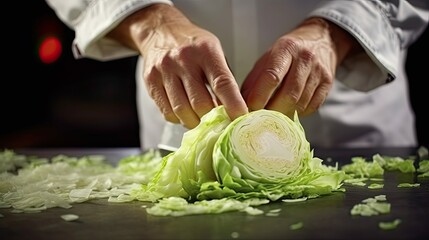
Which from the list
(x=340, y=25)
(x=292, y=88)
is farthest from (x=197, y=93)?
(x=340, y=25)

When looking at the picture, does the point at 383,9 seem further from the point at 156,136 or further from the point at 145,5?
the point at 156,136

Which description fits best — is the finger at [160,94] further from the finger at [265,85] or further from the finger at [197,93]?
the finger at [265,85]

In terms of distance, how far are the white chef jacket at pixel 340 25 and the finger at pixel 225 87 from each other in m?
0.37

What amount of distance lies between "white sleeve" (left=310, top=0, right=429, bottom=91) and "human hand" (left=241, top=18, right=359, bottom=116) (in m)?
0.08

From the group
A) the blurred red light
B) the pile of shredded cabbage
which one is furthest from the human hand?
the blurred red light

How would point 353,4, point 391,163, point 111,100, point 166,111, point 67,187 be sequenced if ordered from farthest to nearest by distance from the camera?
point 111,100, point 353,4, point 391,163, point 166,111, point 67,187

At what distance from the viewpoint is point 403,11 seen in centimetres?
200

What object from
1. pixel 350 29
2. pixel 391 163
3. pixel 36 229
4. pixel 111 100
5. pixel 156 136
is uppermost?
pixel 350 29

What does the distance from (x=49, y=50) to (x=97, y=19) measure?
99.1 inches

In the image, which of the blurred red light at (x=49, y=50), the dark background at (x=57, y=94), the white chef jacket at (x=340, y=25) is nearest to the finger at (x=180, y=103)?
the white chef jacket at (x=340, y=25)

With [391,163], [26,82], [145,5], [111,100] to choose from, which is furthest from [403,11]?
[26,82]

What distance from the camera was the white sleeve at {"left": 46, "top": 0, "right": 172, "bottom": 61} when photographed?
1808 millimetres

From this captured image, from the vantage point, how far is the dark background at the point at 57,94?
14.0 ft

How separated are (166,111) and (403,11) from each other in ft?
2.79
